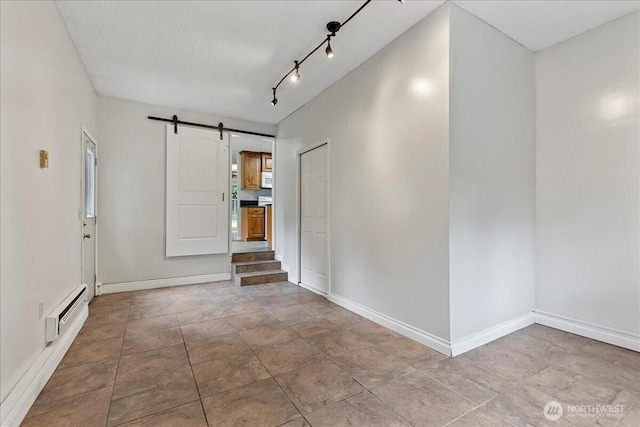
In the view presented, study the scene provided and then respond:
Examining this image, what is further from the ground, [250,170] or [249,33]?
[249,33]

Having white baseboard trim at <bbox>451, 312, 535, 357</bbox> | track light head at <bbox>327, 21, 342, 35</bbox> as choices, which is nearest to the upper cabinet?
track light head at <bbox>327, 21, 342, 35</bbox>

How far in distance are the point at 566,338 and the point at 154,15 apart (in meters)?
4.43

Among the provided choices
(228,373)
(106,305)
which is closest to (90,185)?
(106,305)

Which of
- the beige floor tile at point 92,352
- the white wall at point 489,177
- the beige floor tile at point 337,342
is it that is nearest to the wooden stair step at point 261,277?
the beige floor tile at point 92,352

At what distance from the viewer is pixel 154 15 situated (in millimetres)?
2438

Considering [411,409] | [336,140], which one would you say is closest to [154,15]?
[336,140]

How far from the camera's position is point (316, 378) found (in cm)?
197

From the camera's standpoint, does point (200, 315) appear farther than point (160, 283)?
No

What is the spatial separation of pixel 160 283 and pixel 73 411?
2.95 meters

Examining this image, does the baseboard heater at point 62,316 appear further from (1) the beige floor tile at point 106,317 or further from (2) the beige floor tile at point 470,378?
(2) the beige floor tile at point 470,378

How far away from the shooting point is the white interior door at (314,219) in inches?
155

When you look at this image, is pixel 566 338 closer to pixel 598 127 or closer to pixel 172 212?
pixel 598 127

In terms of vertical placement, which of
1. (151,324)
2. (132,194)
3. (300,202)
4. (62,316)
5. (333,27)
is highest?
(333,27)

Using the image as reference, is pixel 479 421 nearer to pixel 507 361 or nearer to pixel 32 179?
pixel 507 361
